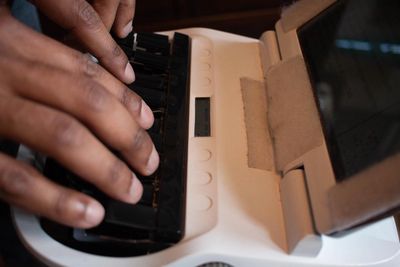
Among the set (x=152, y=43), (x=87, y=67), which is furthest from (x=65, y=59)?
(x=152, y=43)

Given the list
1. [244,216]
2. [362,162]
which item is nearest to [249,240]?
[244,216]

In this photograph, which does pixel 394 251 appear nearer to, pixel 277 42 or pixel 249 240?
pixel 249 240

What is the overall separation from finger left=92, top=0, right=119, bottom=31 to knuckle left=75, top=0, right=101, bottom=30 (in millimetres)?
44

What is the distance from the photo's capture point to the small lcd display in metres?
0.56

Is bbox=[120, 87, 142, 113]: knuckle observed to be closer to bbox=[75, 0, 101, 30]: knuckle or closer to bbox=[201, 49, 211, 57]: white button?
bbox=[75, 0, 101, 30]: knuckle

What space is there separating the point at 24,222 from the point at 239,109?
0.35 meters

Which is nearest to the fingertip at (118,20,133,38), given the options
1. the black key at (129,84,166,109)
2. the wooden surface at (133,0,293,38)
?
the black key at (129,84,166,109)

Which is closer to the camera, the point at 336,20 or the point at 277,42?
the point at 336,20

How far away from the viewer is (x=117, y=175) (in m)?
0.40

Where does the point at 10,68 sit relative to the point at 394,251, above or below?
above

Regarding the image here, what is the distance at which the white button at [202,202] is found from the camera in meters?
0.48

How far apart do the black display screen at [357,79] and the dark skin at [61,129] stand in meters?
0.24

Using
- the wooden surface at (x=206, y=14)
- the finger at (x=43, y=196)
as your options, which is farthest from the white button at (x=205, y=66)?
the wooden surface at (x=206, y=14)

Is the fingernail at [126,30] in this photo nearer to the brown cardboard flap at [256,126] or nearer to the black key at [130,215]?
the brown cardboard flap at [256,126]
